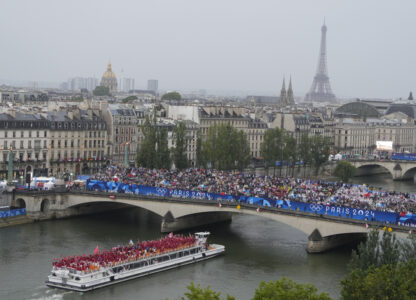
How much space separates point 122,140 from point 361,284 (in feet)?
221

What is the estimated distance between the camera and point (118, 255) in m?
50.4

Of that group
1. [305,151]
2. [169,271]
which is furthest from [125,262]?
[305,151]

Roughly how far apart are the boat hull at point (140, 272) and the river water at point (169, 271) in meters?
0.39

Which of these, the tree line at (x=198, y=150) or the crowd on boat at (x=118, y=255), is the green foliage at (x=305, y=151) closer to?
the tree line at (x=198, y=150)

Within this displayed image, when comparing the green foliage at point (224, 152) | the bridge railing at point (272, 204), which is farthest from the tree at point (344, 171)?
the bridge railing at point (272, 204)

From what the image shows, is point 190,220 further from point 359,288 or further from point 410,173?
point 410,173

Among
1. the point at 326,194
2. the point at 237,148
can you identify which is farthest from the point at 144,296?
the point at 237,148

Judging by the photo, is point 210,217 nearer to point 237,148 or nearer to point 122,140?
point 237,148

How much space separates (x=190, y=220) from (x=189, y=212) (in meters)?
2.88

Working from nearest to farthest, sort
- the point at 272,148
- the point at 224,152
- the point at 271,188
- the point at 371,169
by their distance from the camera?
1. the point at 271,188
2. the point at 224,152
3. the point at 272,148
4. the point at 371,169

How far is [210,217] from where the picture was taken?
67938 millimetres

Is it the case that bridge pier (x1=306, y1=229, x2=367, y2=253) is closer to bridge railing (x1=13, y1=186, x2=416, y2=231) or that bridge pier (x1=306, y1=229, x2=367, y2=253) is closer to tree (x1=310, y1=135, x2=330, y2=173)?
bridge railing (x1=13, y1=186, x2=416, y2=231)

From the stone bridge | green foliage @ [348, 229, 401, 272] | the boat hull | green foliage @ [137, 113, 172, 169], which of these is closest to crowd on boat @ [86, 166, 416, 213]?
green foliage @ [137, 113, 172, 169]

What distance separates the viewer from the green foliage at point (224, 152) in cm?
9050
